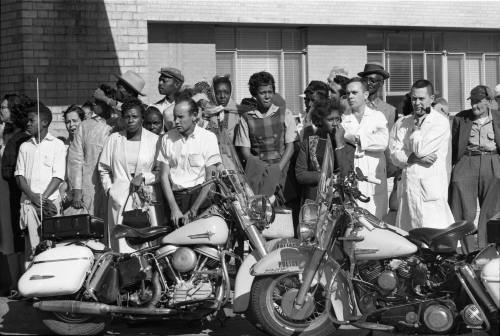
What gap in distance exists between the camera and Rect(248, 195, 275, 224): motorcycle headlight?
8312mm

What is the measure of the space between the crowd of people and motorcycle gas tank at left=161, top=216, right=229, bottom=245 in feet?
1.78

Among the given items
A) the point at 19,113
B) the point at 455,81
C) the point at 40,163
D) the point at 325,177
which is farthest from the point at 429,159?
the point at 455,81

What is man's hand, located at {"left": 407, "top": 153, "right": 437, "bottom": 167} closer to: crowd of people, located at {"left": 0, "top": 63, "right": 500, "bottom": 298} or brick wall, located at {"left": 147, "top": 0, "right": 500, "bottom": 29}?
crowd of people, located at {"left": 0, "top": 63, "right": 500, "bottom": 298}

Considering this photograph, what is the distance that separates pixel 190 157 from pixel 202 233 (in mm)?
1081

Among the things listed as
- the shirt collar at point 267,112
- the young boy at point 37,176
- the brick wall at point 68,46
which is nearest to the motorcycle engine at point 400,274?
the shirt collar at point 267,112

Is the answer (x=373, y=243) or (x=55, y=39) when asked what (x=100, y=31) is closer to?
(x=55, y=39)

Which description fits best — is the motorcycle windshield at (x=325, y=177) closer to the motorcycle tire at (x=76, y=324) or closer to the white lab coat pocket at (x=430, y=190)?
the white lab coat pocket at (x=430, y=190)

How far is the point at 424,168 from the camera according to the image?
936cm

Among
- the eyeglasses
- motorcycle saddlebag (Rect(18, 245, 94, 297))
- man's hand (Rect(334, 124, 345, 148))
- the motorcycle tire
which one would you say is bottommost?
the motorcycle tire

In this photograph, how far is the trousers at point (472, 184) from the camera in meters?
10.8

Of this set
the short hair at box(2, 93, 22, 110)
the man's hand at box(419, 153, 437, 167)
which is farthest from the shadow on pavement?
the man's hand at box(419, 153, 437, 167)

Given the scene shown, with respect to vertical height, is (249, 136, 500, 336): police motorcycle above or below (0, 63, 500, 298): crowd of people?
below

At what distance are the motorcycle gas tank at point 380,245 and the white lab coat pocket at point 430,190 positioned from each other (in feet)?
5.50

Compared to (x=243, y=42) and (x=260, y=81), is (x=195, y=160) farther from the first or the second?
(x=243, y=42)
